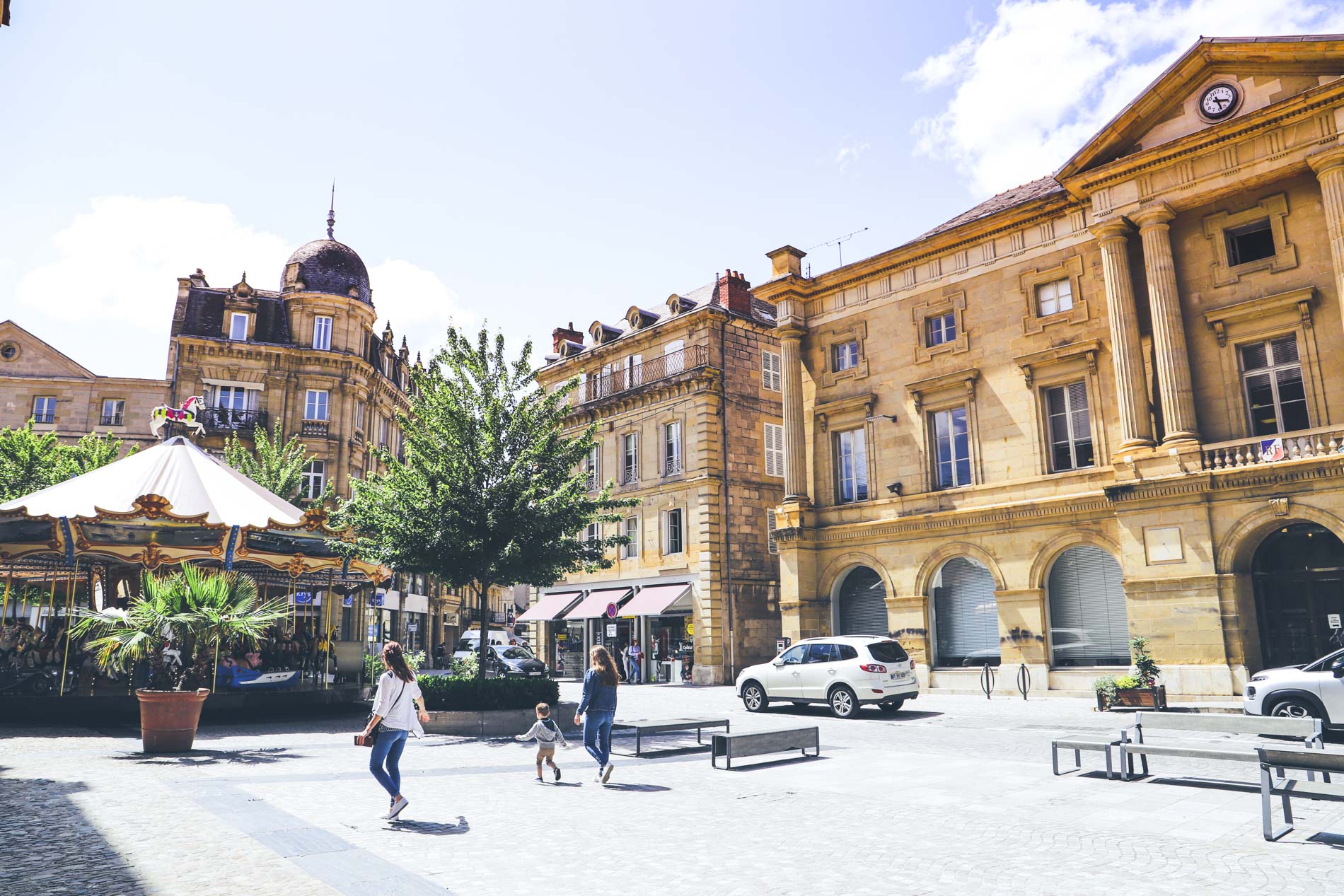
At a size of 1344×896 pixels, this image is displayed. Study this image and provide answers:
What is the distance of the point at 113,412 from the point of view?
45.6 meters

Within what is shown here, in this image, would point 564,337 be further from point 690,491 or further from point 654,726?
point 654,726

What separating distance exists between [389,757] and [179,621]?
6511 millimetres

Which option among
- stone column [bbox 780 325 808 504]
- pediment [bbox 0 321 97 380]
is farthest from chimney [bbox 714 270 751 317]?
pediment [bbox 0 321 97 380]

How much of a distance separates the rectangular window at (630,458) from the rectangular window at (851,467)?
9645 millimetres

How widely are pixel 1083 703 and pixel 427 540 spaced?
14734mm

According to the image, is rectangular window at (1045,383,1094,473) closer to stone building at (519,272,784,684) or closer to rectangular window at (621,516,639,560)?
stone building at (519,272,784,684)

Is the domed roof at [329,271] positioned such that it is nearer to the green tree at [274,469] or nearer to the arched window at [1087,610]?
the green tree at [274,469]

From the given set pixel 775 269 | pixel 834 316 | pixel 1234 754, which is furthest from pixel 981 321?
pixel 1234 754

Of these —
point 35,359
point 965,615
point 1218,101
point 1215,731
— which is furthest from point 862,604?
point 35,359

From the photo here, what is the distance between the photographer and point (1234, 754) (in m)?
8.77

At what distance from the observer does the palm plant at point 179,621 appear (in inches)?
515

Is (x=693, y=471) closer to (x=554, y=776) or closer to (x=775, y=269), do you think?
(x=775, y=269)

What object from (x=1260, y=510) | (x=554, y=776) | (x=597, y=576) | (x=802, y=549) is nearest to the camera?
(x=554, y=776)

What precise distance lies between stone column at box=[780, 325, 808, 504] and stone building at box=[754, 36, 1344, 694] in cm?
10
